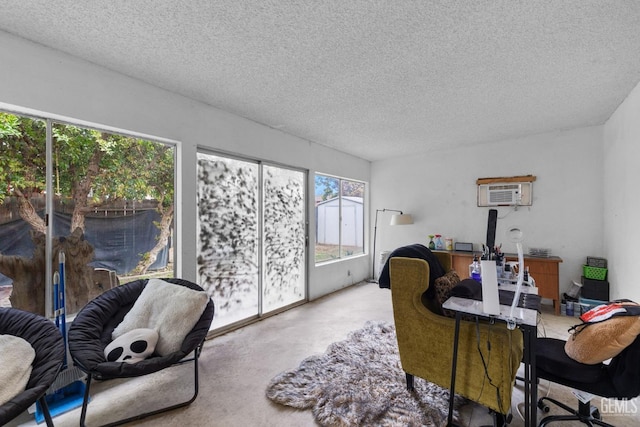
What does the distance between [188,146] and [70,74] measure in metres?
1.01

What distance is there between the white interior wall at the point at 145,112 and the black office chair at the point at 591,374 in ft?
9.71

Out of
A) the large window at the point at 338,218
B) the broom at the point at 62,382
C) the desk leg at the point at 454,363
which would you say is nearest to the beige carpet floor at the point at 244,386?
the broom at the point at 62,382

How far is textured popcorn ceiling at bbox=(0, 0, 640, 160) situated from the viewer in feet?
5.63

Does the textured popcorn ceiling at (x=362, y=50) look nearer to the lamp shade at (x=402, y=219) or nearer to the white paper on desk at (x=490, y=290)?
the white paper on desk at (x=490, y=290)

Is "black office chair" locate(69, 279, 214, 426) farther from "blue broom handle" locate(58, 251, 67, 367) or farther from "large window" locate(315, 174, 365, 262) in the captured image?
"large window" locate(315, 174, 365, 262)

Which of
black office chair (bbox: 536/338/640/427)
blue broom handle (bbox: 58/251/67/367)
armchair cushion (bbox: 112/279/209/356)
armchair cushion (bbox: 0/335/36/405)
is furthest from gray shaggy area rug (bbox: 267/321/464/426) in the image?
blue broom handle (bbox: 58/251/67/367)

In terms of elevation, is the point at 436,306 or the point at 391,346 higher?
the point at 436,306

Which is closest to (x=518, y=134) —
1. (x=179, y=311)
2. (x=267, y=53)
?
(x=267, y=53)

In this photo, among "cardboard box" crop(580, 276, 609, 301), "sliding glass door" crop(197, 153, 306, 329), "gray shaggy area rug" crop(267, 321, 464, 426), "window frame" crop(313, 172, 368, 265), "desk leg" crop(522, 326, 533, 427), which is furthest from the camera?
"window frame" crop(313, 172, 368, 265)

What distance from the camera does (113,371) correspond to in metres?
1.69

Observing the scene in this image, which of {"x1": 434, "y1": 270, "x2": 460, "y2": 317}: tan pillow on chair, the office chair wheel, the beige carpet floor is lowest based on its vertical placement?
the beige carpet floor

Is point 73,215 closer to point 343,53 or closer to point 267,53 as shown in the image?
point 267,53

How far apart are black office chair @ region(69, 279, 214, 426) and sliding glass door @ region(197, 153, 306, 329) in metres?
0.86

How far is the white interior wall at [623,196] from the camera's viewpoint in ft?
8.79
